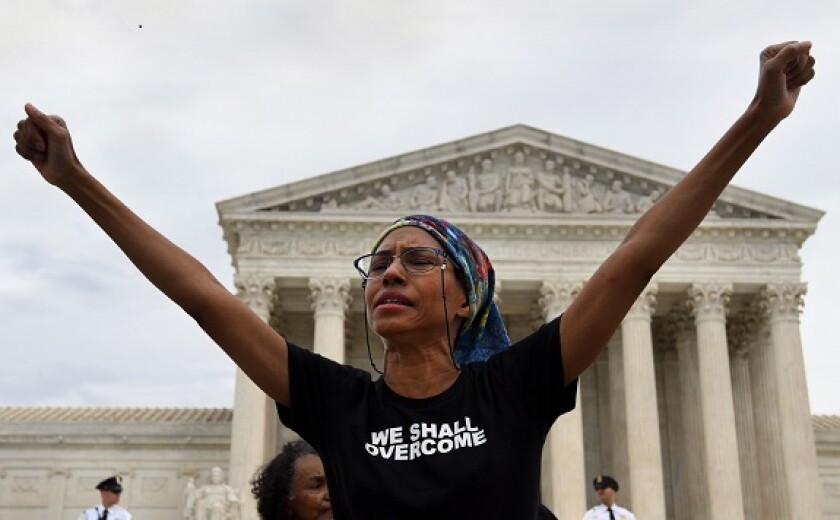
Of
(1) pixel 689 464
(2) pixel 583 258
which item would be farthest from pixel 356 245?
(1) pixel 689 464

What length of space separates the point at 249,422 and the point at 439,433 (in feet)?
102

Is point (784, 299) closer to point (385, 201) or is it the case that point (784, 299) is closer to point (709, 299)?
point (709, 299)

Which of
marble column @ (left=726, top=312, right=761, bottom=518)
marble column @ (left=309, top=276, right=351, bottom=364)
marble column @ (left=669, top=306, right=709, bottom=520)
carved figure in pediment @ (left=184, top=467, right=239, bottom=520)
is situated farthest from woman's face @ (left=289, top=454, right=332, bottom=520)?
marble column @ (left=726, top=312, right=761, bottom=518)

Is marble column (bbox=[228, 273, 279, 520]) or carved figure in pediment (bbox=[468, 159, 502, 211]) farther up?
carved figure in pediment (bbox=[468, 159, 502, 211])

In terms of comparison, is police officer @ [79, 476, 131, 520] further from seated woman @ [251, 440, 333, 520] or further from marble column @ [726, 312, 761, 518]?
marble column @ [726, 312, 761, 518]

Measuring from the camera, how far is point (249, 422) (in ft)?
107

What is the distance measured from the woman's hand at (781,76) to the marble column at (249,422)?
2990 centimetres

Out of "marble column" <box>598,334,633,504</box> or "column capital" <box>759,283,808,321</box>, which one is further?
"marble column" <box>598,334,633,504</box>

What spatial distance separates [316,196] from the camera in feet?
A: 116

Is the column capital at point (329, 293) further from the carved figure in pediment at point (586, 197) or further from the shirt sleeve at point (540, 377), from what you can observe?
the shirt sleeve at point (540, 377)

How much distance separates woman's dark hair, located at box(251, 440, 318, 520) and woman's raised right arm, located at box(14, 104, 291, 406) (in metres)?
1.81

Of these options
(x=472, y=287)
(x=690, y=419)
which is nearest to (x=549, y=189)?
(x=690, y=419)

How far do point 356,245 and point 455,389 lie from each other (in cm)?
3245

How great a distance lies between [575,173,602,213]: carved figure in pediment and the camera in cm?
3541
